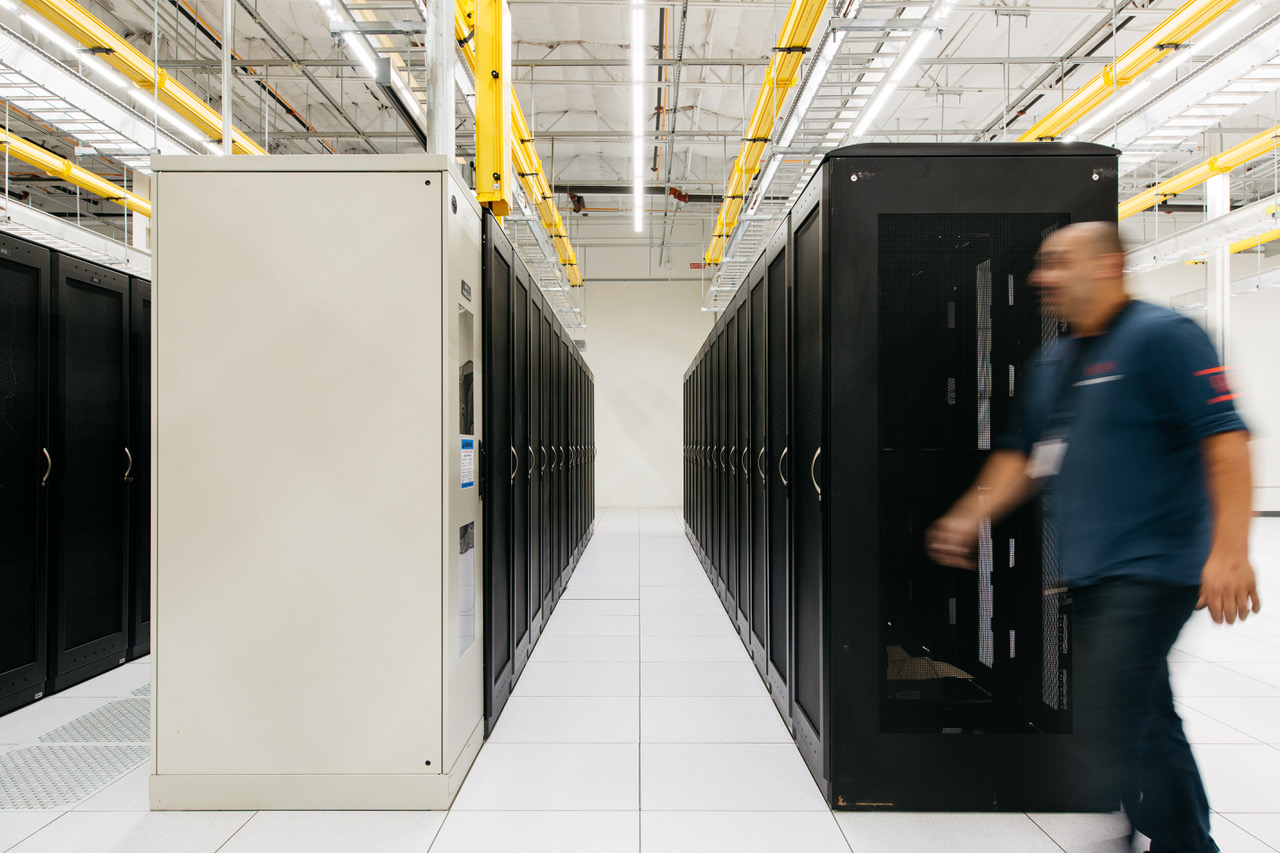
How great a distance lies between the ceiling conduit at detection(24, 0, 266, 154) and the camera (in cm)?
324

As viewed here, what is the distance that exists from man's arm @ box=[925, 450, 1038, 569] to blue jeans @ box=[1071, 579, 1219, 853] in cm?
29

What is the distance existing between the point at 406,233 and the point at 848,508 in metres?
1.58

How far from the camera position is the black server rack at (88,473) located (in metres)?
2.93

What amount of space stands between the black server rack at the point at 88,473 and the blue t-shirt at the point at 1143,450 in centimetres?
388

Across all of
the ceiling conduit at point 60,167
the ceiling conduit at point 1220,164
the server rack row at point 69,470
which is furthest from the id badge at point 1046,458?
the ceiling conduit at point 60,167

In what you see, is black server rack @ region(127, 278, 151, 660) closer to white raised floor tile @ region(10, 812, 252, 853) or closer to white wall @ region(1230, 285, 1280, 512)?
white raised floor tile @ region(10, 812, 252, 853)

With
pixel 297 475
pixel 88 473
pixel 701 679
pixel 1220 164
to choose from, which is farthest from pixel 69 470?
pixel 1220 164

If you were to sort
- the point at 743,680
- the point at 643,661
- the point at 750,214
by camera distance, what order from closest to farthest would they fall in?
1. the point at 743,680
2. the point at 643,661
3. the point at 750,214

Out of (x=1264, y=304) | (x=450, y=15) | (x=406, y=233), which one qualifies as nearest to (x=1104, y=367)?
(x=406, y=233)

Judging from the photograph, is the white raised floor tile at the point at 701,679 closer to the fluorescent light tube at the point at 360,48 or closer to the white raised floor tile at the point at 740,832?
the white raised floor tile at the point at 740,832

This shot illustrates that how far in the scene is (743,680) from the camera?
310cm

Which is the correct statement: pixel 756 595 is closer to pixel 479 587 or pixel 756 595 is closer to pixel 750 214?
pixel 479 587

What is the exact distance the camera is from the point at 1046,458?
1.60 metres

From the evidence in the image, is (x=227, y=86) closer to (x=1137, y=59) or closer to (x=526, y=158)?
(x=526, y=158)
